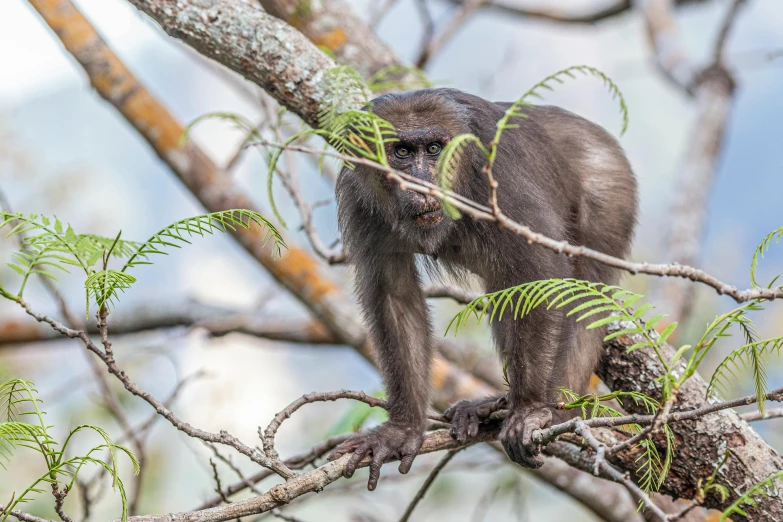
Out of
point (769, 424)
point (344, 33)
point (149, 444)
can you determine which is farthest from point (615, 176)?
point (149, 444)

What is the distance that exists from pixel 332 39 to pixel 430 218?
252 cm

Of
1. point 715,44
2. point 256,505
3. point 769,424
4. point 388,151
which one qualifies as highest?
point 715,44

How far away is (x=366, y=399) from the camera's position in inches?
158

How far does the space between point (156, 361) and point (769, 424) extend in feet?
25.1

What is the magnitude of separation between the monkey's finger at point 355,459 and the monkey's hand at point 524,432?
72cm

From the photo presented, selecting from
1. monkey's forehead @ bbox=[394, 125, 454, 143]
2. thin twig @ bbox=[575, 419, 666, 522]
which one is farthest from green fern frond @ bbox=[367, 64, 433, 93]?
thin twig @ bbox=[575, 419, 666, 522]

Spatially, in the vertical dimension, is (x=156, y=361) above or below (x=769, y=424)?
below

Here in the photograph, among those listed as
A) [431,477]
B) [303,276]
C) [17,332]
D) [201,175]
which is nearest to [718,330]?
[431,477]

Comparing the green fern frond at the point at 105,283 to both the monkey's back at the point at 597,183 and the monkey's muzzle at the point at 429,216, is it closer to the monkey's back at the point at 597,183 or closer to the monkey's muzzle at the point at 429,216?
the monkey's muzzle at the point at 429,216

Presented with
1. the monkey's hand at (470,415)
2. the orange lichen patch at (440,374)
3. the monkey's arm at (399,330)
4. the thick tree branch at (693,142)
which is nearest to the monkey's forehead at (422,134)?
the monkey's arm at (399,330)

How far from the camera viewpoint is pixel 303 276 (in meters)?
7.22

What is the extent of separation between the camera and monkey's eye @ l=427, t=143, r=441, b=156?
4.19 meters

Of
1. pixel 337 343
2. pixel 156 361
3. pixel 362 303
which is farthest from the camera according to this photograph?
pixel 156 361

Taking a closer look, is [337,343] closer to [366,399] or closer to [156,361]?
[156,361]
